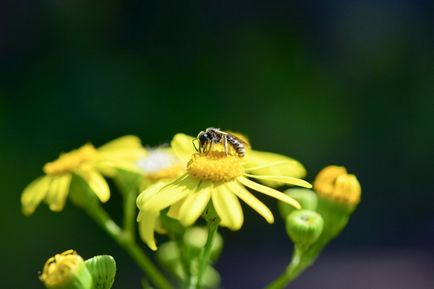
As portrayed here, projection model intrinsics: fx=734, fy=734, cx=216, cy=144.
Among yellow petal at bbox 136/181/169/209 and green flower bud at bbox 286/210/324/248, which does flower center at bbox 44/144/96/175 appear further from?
green flower bud at bbox 286/210/324/248

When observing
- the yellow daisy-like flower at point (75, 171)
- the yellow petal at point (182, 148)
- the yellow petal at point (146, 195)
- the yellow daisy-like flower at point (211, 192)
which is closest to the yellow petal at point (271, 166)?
the yellow daisy-like flower at point (211, 192)

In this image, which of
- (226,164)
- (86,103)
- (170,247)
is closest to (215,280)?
(170,247)

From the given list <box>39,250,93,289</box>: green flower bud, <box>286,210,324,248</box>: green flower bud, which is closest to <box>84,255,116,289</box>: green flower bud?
<box>39,250,93,289</box>: green flower bud

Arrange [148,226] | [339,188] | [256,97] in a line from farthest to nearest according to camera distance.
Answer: [256,97]
[339,188]
[148,226]

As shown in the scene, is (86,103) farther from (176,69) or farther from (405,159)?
(405,159)

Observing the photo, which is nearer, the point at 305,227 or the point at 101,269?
the point at 101,269

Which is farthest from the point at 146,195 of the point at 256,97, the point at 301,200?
the point at 256,97

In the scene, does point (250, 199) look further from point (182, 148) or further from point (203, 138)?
point (182, 148)
